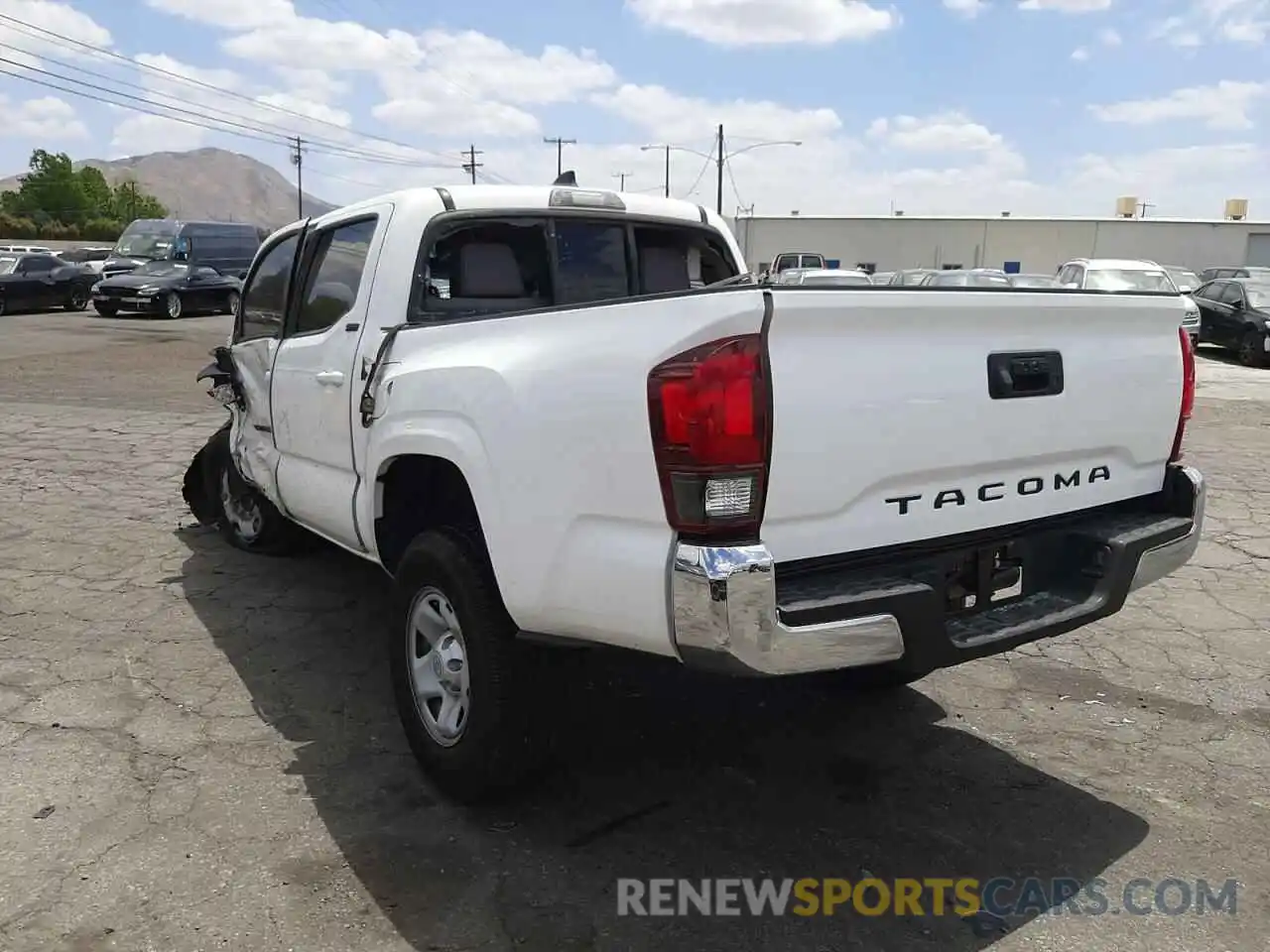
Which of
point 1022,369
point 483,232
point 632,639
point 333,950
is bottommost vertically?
point 333,950

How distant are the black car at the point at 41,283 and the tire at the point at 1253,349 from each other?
2557 centimetres

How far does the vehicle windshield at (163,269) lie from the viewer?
79.5ft

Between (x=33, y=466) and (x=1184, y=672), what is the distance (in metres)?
8.34

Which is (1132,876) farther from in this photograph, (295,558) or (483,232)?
(295,558)

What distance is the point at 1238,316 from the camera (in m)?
19.4

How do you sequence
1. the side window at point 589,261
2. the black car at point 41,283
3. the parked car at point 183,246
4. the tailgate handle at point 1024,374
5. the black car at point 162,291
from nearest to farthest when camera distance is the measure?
the tailgate handle at point 1024,374 < the side window at point 589,261 < the black car at point 162,291 < the black car at point 41,283 < the parked car at point 183,246

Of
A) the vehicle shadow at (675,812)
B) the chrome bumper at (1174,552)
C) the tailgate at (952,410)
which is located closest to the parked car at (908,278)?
the tailgate at (952,410)

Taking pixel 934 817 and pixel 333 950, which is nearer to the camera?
pixel 333 950

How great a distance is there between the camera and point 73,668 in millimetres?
4406

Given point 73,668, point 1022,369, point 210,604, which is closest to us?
point 1022,369

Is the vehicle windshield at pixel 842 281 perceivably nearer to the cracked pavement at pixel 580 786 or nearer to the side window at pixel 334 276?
the cracked pavement at pixel 580 786

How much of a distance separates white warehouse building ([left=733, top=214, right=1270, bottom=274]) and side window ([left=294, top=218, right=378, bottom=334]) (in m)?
47.6

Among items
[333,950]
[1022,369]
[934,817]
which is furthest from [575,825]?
[1022,369]

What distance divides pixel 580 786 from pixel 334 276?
237 centimetres
